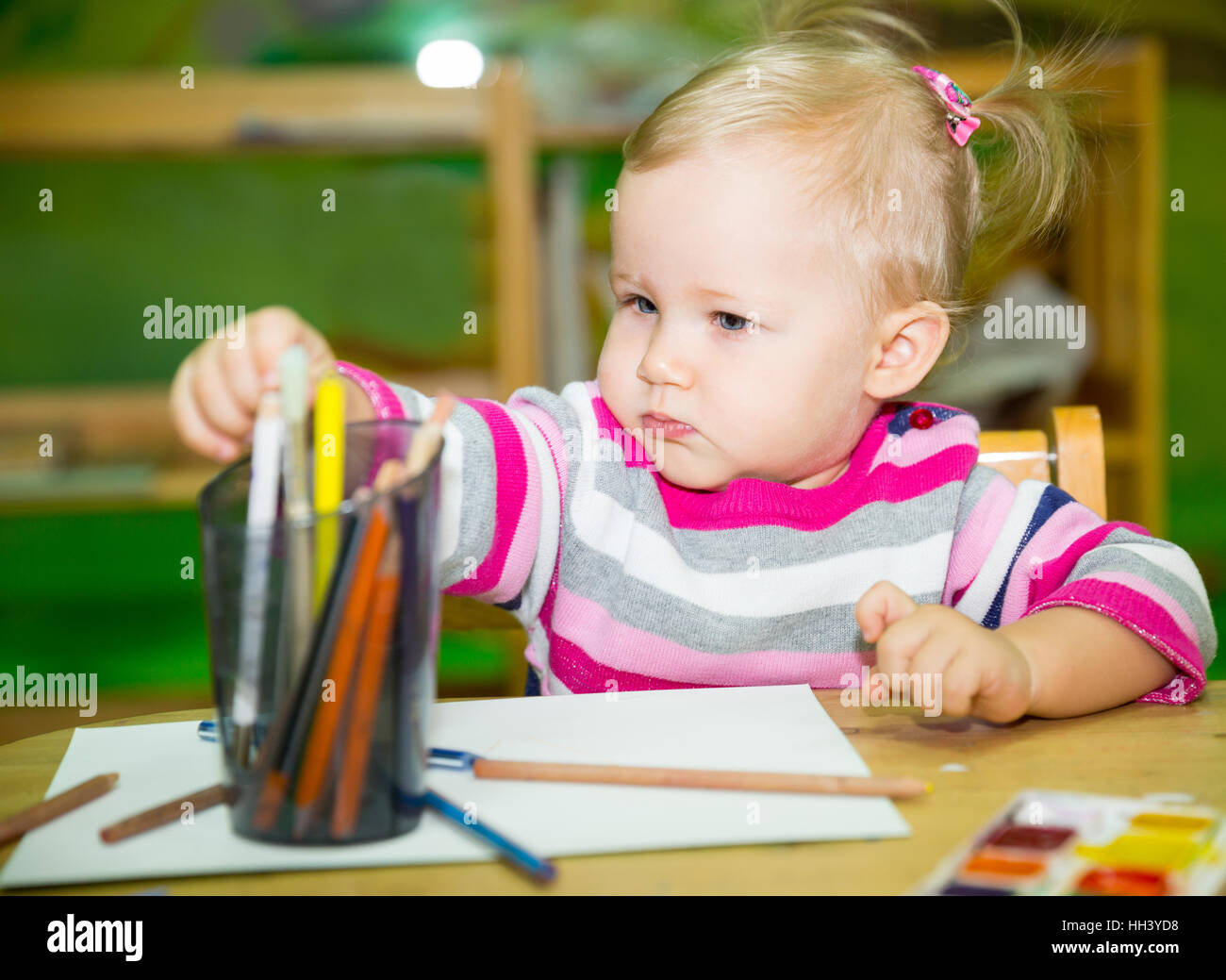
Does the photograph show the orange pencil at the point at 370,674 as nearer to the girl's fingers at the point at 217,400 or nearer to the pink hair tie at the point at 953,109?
the girl's fingers at the point at 217,400

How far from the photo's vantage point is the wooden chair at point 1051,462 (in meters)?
0.91

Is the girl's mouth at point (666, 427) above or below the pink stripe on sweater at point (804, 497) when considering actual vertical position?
above

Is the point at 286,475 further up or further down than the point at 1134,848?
further up

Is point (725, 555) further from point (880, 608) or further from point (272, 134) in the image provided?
point (272, 134)

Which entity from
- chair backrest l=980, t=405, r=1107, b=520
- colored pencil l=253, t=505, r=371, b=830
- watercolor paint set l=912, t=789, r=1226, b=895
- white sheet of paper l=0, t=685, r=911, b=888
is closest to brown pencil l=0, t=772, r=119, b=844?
white sheet of paper l=0, t=685, r=911, b=888

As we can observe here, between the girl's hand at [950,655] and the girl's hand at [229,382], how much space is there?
309 mm

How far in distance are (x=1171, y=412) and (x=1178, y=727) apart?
2.44 meters

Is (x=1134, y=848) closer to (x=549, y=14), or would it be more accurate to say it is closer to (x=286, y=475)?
(x=286, y=475)

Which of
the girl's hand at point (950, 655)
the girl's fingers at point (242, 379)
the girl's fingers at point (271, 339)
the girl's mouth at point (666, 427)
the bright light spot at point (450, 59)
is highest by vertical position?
the bright light spot at point (450, 59)

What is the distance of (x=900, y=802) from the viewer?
1.67 ft

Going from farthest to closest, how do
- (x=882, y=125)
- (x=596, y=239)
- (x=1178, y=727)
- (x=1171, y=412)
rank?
1. (x=1171, y=412)
2. (x=596, y=239)
3. (x=882, y=125)
4. (x=1178, y=727)

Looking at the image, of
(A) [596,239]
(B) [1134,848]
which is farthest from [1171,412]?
(B) [1134,848]

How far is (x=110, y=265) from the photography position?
97.3 inches

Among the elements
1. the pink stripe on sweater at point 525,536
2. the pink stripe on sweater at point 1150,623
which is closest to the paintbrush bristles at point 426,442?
the pink stripe on sweater at point 525,536
